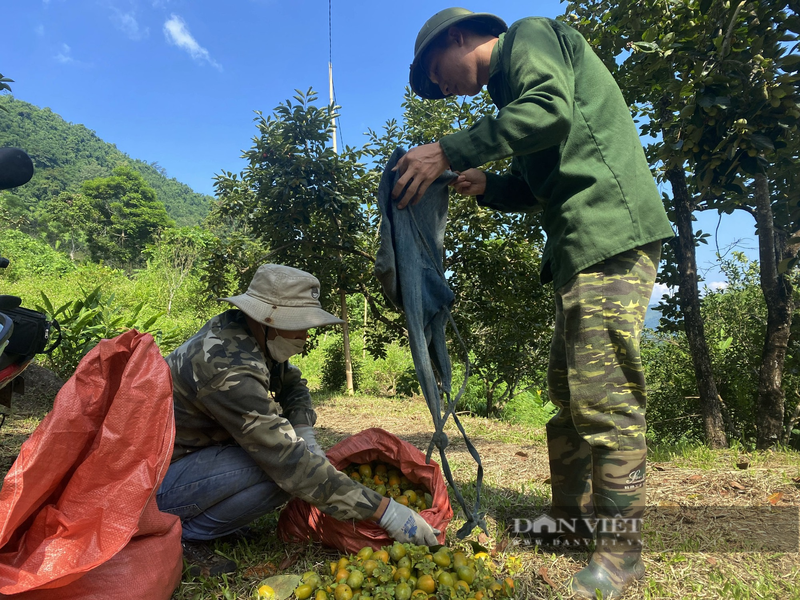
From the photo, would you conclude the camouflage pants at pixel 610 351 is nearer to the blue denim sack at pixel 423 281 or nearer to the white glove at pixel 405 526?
the blue denim sack at pixel 423 281

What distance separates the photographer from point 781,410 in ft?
11.8

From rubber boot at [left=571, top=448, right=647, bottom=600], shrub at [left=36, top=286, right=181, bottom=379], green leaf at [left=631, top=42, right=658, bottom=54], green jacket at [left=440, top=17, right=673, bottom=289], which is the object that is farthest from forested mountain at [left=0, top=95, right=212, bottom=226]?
rubber boot at [left=571, top=448, right=647, bottom=600]

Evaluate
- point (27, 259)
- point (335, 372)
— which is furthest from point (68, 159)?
point (335, 372)

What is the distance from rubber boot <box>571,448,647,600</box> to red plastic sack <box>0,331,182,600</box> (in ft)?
4.55

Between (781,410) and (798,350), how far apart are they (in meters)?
0.96

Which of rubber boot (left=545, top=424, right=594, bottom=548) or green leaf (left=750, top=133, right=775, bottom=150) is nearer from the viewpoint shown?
rubber boot (left=545, top=424, right=594, bottom=548)

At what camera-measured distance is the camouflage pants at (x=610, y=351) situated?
1562 millimetres

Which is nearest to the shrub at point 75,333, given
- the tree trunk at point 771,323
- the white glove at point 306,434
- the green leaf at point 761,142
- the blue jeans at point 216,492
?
the white glove at point 306,434

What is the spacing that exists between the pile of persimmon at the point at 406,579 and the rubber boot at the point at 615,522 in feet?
0.97

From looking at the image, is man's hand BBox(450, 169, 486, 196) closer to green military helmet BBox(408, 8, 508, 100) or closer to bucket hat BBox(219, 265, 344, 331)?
green military helmet BBox(408, 8, 508, 100)

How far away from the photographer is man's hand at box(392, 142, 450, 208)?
1.60 metres

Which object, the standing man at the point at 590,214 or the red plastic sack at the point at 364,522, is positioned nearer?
the standing man at the point at 590,214

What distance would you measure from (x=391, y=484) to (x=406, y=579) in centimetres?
60

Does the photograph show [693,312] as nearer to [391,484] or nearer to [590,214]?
[590,214]
